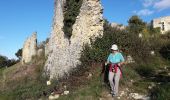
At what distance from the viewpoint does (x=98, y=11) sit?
54.9 feet

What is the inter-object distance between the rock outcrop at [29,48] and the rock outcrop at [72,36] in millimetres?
10614

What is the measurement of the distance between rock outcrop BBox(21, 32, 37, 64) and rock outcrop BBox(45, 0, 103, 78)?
34.8 ft

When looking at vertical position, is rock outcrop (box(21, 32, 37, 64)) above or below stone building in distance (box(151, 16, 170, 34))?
below

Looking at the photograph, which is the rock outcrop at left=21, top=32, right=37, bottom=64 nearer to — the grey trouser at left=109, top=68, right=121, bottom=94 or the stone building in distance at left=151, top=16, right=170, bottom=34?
the stone building in distance at left=151, top=16, right=170, bottom=34

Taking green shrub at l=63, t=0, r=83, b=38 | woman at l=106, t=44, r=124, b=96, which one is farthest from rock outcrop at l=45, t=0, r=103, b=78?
woman at l=106, t=44, r=124, b=96

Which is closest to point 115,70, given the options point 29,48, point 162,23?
point 162,23

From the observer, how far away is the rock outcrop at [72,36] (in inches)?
661

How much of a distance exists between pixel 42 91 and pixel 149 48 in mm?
6252

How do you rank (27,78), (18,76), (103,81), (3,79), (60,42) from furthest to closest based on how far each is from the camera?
(3,79) < (18,76) < (27,78) < (60,42) < (103,81)

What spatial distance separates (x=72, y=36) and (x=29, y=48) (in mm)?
15007

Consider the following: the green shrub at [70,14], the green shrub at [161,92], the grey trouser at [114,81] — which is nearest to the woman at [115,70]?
the grey trouser at [114,81]

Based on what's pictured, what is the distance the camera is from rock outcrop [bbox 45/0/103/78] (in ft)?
55.1

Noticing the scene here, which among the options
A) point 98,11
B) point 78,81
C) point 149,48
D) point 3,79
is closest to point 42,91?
point 78,81

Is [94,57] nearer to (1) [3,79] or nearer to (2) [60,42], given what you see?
(2) [60,42]
